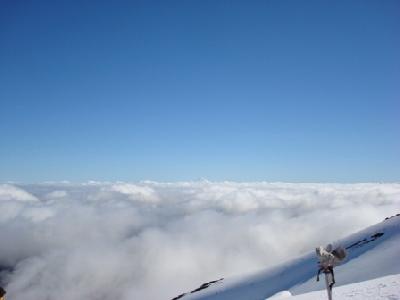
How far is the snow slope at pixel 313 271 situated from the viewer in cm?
4097

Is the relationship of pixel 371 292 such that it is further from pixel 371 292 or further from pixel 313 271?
pixel 313 271

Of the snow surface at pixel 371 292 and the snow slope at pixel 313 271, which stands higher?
the snow surface at pixel 371 292

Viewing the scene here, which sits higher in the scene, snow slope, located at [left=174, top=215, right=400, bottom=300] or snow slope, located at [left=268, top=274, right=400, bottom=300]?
snow slope, located at [left=268, top=274, right=400, bottom=300]

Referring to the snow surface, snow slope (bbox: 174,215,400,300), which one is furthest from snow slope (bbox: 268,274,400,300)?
snow slope (bbox: 174,215,400,300)

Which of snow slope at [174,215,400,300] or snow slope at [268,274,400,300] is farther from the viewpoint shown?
snow slope at [174,215,400,300]

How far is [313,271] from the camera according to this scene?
6106 cm

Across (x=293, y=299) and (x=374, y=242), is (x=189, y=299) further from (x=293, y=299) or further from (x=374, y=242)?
(x=293, y=299)

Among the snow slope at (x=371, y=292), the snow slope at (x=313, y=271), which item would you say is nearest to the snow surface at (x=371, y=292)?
the snow slope at (x=371, y=292)

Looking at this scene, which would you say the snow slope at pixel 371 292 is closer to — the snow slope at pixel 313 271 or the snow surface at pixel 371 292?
the snow surface at pixel 371 292

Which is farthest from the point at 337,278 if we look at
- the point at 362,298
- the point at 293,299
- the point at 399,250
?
the point at 362,298

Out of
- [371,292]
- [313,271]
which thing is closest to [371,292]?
[371,292]

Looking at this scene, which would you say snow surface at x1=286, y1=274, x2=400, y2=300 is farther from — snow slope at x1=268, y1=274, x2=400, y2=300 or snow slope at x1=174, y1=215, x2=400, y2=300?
snow slope at x1=174, y1=215, x2=400, y2=300

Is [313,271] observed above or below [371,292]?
below

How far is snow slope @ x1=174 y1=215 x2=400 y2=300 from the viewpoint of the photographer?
41.0 meters
